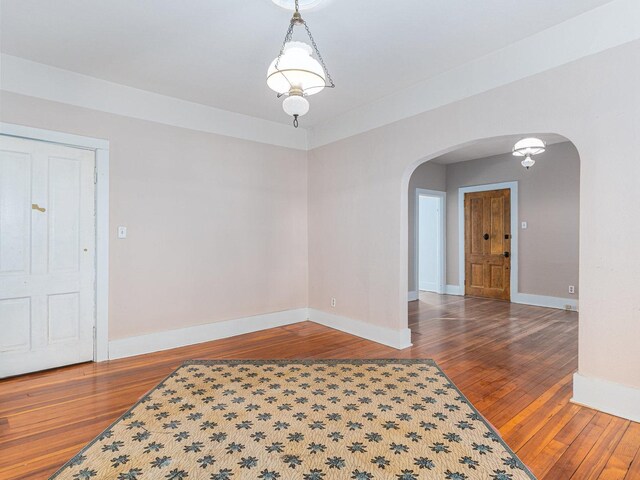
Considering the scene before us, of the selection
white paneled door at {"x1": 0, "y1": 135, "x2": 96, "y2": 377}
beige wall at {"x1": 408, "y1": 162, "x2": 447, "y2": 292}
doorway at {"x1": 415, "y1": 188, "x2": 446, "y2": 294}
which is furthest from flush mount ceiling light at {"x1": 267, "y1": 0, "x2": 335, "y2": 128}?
doorway at {"x1": 415, "y1": 188, "x2": 446, "y2": 294}

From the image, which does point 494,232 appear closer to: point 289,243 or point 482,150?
point 482,150

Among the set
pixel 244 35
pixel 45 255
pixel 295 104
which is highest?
pixel 244 35

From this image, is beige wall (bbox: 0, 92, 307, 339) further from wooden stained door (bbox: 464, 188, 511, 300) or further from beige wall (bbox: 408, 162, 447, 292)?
wooden stained door (bbox: 464, 188, 511, 300)

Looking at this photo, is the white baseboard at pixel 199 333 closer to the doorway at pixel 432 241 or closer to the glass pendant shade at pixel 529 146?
the doorway at pixel 432 241

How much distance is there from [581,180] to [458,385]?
1865 mm

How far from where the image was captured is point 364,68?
3.43 metres

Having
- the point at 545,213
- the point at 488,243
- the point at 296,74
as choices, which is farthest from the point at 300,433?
the point at 488,243

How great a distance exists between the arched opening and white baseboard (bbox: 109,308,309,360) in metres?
1.78

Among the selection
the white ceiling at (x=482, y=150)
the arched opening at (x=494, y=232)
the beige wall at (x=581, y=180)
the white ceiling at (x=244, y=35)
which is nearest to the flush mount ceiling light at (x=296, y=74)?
the white ceiling at (x=244, y=35)

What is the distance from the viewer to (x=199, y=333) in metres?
4.31

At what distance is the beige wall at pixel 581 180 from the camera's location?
246 cm

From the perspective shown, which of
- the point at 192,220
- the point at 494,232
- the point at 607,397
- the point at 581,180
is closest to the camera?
the point at 607,397

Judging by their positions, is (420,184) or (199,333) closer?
(199,333)

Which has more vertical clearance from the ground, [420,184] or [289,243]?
[420,184]
